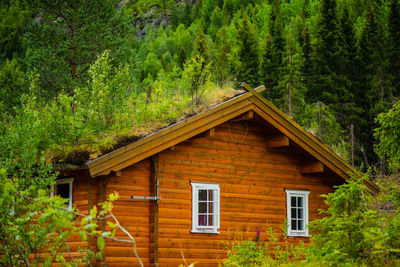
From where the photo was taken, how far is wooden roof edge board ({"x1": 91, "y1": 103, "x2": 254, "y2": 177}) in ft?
40.0

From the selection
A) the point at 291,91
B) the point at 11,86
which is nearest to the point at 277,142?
the point at 11,86

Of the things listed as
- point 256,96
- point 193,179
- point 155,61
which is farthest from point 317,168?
point 155,61

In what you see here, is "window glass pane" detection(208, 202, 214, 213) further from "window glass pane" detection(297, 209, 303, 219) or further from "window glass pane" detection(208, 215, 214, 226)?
"window glass pane" detection(297, 209, 303, 219)

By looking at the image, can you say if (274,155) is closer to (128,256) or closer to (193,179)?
(193,179)

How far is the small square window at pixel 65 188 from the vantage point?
1313cm

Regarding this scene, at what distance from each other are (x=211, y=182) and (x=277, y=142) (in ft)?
7.89

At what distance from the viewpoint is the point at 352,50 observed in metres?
53.3

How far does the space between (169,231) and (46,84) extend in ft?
49.3

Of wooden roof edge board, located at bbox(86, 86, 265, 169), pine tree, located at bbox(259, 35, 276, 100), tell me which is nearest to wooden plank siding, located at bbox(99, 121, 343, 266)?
wooden roof edge board, located at bbox(86, 86, 265, 169)

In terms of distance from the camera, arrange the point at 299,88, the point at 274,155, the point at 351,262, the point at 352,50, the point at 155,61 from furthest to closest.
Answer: the point at 155,61
the point at 352,50
the point at 299,88
the point at 274,155
the point at 351,262

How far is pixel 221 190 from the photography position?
1441 cm

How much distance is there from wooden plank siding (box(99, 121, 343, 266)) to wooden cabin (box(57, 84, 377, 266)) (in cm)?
3

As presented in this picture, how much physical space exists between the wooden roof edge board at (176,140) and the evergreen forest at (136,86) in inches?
25.5

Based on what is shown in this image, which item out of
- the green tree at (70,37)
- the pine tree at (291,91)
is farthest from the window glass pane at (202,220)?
the pine tree at (291,91)
